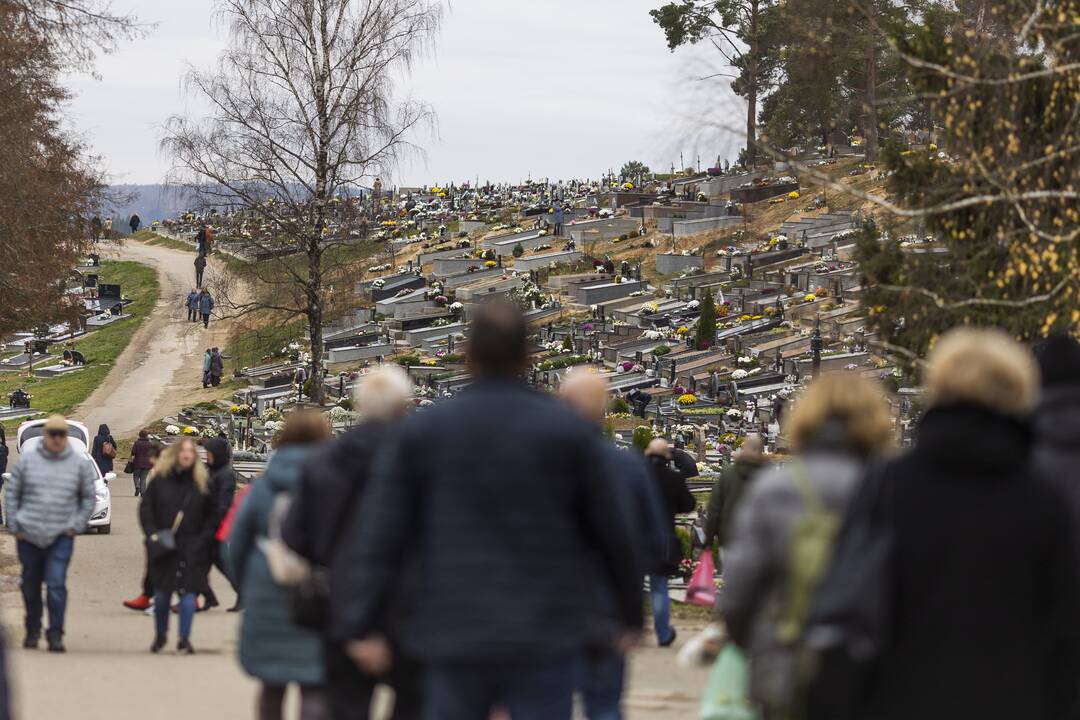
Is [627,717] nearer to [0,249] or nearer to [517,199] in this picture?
[0,249]

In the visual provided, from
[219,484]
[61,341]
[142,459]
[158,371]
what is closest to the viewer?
[219,484]

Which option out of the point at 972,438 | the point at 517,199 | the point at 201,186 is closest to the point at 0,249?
the point at 201,186

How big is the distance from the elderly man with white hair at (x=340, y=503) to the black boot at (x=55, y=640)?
220 inches

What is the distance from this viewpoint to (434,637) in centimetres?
416

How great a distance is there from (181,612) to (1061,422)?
6.88 m

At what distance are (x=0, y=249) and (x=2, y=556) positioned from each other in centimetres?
447

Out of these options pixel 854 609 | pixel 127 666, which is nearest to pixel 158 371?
pixel 127 666

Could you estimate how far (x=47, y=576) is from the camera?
1048 cm

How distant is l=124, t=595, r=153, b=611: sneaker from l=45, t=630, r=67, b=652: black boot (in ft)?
7.46

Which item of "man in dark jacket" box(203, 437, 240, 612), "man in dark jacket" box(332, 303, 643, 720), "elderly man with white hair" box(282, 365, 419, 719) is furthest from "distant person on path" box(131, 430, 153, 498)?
"man in dark jacket" box(332, 303, 643, 720)

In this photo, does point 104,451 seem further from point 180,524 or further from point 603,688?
point 603,688

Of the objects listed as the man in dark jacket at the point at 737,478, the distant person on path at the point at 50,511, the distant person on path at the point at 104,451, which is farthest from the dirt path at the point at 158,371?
the man in dark jacket at the point at 737,478

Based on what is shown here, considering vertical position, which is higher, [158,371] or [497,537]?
[497,537]

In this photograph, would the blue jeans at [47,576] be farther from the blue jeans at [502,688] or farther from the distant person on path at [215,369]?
the distant person on path at [215,369]
